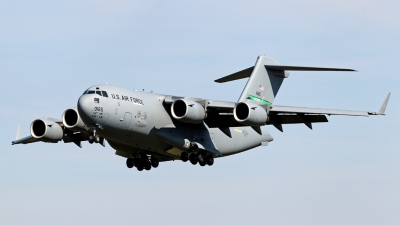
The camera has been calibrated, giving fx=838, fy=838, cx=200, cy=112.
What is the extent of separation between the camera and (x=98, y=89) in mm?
24531

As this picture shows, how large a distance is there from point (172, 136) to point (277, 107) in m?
3.35

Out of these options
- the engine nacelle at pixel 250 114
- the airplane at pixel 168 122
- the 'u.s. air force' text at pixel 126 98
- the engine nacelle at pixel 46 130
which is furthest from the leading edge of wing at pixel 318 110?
the engine nacelle at pixel 46 130

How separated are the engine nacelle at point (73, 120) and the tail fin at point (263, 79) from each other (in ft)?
19.2

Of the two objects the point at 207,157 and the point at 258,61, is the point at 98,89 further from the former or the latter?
the point at 258,61

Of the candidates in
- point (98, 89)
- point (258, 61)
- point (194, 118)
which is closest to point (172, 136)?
point (194, 118)

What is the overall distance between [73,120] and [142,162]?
3.25 metres

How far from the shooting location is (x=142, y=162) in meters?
27.7

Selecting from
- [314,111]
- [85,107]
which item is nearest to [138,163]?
[85,107]

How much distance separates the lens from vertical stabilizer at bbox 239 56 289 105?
93.5ft

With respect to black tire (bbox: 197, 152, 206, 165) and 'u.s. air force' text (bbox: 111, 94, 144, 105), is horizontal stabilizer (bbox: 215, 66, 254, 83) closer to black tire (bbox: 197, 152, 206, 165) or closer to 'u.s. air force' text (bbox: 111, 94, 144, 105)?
black tire (bbox: 197, 152, 206, 165)

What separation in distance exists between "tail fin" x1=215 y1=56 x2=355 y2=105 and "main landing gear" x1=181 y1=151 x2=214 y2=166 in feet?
8.78

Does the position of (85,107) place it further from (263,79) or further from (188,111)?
(263,79)

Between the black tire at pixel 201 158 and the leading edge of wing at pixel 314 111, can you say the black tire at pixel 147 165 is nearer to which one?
the black tire at pixel 201 158

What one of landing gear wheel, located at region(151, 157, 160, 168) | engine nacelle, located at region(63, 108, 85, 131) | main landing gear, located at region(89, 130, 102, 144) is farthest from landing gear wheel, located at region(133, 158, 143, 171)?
main landing gear, located at region(89, 130, 102, 144)
